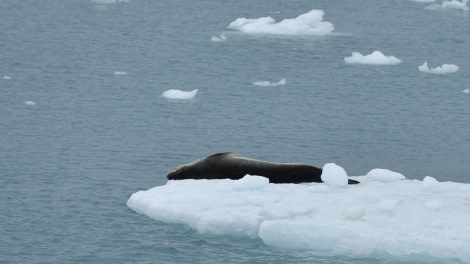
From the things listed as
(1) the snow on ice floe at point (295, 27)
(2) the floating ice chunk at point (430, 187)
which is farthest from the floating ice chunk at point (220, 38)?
(2) the floating ice chunk at point (430, 187)

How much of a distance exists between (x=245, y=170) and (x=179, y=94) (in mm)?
11541

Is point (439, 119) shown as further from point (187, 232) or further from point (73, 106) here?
point (187, 232)

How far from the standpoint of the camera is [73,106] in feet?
88.8

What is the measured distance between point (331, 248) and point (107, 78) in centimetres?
1775

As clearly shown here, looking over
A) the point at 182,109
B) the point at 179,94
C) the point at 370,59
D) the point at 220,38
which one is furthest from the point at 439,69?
the point at 182,109

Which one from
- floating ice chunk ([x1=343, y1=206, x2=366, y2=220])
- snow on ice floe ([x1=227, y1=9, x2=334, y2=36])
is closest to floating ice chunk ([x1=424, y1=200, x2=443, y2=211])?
floating ice chunk ([x1=343, y1=206, x2=366, y2=220])

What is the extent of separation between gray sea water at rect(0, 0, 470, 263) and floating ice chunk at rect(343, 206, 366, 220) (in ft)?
2.36

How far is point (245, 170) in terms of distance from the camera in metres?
17.2

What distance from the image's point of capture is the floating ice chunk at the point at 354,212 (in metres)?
14.7

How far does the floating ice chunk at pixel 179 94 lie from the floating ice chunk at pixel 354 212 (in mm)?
13958

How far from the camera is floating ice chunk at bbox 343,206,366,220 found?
14.7 metres

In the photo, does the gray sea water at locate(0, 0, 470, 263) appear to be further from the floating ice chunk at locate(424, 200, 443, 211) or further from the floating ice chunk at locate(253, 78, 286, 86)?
the floating ice chunk at locate(424, 200, 443, 211)

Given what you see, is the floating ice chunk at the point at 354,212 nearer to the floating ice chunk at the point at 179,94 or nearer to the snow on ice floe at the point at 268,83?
the floating ice chunk at the point at 179,94

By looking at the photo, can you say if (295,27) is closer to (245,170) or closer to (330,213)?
(245,170)
